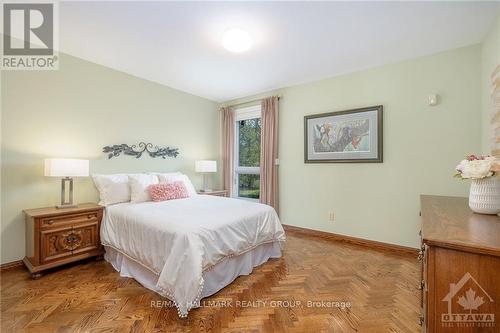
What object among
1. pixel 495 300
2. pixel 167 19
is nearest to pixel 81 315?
pixel 495 300

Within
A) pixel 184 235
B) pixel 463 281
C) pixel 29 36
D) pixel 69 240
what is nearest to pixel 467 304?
pixel 463 281

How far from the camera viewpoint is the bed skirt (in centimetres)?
202

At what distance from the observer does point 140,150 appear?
11.9 ft

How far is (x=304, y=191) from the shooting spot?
3.82 m

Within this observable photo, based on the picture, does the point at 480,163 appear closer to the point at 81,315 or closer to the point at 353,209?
the point at 353,209

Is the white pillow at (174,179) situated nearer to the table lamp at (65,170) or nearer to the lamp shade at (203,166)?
the lamp shade at (203,166)

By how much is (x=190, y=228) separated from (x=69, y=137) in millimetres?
2255

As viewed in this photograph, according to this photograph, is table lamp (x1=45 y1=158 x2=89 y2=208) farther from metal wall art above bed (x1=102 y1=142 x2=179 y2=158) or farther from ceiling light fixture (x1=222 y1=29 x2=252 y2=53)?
ceiling light fixture (x1=222 y1=29 x2=252 y2=53)

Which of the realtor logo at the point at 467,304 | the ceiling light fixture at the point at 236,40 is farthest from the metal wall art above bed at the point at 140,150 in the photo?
the realtor logo at the point at 467,304

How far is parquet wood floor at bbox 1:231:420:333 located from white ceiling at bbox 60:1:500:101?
2543mm

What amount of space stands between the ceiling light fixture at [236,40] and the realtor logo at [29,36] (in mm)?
1559

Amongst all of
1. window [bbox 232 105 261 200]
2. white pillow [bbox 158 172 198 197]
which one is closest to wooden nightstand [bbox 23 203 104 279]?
white pillow [bbox 158 172 198 197]

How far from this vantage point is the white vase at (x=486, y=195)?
1.40m

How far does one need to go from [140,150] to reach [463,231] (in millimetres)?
3811
